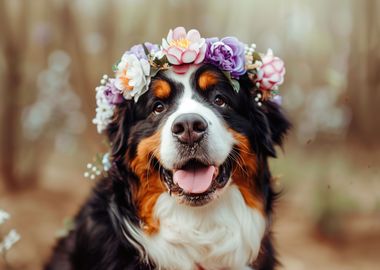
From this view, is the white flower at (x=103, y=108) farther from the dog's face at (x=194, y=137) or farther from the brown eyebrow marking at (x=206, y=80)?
the brown eyebrow marking at (x=206, y=80)

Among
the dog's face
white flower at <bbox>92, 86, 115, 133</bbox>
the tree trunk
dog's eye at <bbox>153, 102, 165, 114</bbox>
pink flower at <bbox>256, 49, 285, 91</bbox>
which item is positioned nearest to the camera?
the dog's face

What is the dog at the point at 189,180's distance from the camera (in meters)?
3.89

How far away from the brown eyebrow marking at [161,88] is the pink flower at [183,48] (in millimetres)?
134

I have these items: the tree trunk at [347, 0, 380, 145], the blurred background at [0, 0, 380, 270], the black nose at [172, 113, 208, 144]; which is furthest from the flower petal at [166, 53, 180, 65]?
the tree trunk at [347, 0, 380, 145]

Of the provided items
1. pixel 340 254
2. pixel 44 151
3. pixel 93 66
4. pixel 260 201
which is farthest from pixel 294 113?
pixel 260 201

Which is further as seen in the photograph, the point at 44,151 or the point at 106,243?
the point at 44,151

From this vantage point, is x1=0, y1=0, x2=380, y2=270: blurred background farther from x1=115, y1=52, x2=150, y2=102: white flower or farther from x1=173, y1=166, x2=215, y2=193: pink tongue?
x1=173, y1=166, x2=215, y2=193: pink tongue

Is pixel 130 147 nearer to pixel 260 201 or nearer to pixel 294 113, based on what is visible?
pixel 260 201

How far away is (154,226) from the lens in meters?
4.08

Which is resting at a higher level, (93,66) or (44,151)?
(93,66)

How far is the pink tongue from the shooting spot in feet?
12.7

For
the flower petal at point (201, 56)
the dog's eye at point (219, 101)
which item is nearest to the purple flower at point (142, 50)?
the flower petal at point (201, 56)

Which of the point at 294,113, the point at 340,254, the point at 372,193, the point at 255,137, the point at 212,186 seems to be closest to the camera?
the point at 212,186

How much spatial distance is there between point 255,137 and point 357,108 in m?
4.32
